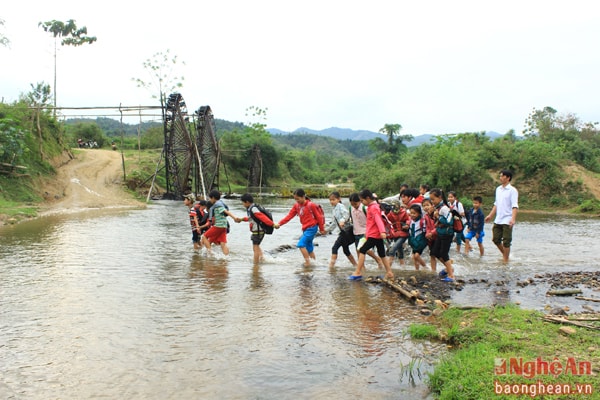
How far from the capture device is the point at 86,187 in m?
26.6

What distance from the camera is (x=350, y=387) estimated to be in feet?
14.4

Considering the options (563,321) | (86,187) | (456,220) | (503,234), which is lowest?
(563,321)

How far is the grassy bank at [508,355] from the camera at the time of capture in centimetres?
393

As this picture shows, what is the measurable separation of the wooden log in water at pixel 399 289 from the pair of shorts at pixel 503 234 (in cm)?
328

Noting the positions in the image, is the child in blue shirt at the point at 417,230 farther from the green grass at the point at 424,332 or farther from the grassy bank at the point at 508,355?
the green grass at the point at 424,332

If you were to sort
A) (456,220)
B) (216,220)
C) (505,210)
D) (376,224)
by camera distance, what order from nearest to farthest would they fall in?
1. (376,224)
2. (456,220)
3. (505,210)
4. (216,220)

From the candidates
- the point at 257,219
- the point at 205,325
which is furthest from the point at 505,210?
the point at 205,325

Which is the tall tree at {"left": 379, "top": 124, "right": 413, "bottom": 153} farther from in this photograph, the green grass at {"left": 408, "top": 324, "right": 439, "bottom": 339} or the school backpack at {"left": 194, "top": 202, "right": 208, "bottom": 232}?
the green grass at {"left": 408, "top": 324, "right": 439, "bottom": 339}

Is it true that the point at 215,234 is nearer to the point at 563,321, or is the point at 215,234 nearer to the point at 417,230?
the point at 417,230

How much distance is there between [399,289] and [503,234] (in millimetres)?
3838

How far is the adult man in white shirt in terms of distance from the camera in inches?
384

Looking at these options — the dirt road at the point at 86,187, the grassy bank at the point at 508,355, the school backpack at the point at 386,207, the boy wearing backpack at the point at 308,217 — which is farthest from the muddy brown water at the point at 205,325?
the dirt road at the point at 86,187

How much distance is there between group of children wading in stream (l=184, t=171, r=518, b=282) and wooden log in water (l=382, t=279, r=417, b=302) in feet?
1.43

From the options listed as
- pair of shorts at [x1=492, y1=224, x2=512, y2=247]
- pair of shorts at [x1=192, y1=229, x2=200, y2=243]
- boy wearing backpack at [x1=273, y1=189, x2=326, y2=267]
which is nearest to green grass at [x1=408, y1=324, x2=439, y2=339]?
boy wearing backpack at [x1=273, y1=189, x2=326, y2=267]
